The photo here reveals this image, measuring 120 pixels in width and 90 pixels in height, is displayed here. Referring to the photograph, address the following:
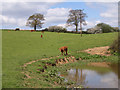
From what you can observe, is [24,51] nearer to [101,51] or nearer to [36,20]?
[101,51]

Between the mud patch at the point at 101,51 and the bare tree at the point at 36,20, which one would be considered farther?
the bare tree at the point at 36,20

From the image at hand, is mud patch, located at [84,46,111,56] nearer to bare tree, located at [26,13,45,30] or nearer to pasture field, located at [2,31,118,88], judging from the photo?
pasture field, located at [2,31,118,88]

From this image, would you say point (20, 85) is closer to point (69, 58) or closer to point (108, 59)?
point (69, 58)

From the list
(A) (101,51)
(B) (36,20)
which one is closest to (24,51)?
(A) (101,51)

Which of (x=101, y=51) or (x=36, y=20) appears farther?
(x=36, y=20)

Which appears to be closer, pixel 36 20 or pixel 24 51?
pixel 24 51

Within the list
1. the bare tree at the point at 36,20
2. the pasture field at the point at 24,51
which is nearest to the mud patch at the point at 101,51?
the pasture field at the point at 24,51

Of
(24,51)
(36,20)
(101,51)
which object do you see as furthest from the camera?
(36,20)

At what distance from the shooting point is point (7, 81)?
34.8ft

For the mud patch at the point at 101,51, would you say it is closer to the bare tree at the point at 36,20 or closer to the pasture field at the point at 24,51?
the pasture field at the point at 24,51

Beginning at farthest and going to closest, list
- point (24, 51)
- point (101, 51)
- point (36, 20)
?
point (36, 20) < point (101, 51) < point (24, 51)

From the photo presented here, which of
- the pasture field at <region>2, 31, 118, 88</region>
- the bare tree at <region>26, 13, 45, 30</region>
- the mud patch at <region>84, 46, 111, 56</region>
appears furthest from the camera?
the bare tree at <region>26, 13, 45, 30</region>

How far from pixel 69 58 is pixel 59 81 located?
10663mm

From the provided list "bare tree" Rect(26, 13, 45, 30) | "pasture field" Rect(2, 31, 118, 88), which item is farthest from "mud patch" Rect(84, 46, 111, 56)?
"bare tree" Rect(26, 13, 45, 30)
